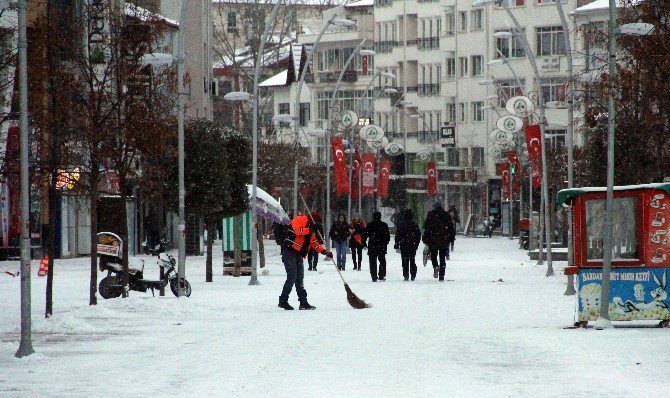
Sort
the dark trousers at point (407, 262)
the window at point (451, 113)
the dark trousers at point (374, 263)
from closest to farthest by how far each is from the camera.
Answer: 1. the dark trousers at point (407, 262)
2. the dark trousers at point (374, 263)
3. the window at point (451, 113)

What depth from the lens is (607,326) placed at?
21.8 metres

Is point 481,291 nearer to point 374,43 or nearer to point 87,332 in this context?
point 87,332

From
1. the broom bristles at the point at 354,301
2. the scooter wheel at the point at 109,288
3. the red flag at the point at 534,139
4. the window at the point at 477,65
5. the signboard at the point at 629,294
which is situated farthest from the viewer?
the window at the point at 477,65

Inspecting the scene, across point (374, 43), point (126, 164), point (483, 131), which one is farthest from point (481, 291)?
point (374, 43)

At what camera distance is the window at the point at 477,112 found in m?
110

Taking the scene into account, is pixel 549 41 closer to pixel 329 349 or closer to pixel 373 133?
pixel 373 133

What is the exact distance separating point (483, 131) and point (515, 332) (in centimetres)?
8985

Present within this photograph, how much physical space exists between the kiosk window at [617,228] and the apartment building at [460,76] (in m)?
78.6

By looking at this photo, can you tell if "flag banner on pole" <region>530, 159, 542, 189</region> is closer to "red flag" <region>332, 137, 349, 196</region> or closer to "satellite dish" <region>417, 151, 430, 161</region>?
"red flag" <region>332, 137, 349, 196</region>

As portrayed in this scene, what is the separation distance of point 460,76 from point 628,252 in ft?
Answer: 298

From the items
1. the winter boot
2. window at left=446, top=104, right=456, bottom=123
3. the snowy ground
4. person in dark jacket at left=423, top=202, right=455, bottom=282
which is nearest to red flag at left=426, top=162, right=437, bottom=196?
window at left=446, top=104, right=456, bottom=123

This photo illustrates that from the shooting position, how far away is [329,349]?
59.5ft

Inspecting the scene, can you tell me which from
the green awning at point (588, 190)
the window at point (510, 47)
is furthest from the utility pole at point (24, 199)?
the window at point (510, 47)

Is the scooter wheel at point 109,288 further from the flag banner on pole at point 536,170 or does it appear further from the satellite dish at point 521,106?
the satellite dish at point 521,106
